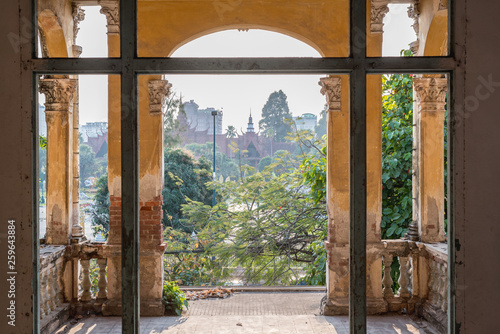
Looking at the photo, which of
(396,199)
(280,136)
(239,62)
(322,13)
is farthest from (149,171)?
(280,136)

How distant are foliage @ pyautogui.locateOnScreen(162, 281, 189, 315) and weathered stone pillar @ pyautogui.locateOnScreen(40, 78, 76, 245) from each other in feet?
5.27

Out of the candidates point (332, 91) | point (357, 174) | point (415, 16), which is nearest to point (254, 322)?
point (332, 91)

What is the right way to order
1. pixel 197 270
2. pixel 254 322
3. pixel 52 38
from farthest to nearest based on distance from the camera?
1. pixel 197 270
2. pixel 254 322
3. pixel 52 38

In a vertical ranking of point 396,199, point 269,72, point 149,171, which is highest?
point 269,72

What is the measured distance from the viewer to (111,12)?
5.96 metres

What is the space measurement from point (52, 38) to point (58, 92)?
2.36 feet

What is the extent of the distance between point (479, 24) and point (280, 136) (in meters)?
17.0

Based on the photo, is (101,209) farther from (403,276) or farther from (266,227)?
(403,276)

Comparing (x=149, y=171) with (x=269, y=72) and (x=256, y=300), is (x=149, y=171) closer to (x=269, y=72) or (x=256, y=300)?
(x=256, y=300)

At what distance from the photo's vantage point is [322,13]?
6.26 m

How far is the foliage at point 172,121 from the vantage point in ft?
51.9

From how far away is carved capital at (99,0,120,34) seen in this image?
5922mm

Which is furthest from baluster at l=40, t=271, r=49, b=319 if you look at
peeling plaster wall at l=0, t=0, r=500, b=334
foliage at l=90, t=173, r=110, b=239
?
foliage at l=90, t=173, r=110, b=239

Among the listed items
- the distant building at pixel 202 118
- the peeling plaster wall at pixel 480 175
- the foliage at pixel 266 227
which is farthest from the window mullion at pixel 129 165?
the distant building at pixel 202 118
